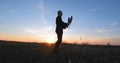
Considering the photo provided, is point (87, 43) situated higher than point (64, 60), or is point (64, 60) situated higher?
point (87, 43)

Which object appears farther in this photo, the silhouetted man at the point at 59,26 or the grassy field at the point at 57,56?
the silhouetted man at the point at 59,26

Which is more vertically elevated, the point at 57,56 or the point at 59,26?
the point at 59,26

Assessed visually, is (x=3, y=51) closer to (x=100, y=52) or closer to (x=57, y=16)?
(x=57, y=16)

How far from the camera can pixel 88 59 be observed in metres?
14.8

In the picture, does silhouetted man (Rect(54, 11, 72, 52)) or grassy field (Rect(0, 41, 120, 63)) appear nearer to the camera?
grassy field (Rect(0, 41, 120, 63))

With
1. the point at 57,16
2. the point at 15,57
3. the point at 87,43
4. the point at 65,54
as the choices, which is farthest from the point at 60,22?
the point at 87,43

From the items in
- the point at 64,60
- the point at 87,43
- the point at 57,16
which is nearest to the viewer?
the point at 64,60

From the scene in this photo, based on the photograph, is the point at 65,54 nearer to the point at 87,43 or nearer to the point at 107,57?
the point at 107,57

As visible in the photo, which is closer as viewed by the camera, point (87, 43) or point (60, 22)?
point (60, 22)

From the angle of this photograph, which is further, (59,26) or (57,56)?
(59,26)

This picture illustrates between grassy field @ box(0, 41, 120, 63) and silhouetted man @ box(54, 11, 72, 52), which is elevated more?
silhouetted man @ box(54, 11, 72, 52)

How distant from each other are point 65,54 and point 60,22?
1627 millimetres

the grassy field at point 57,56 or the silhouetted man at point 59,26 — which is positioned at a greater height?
the silhouetted man at point 59,26

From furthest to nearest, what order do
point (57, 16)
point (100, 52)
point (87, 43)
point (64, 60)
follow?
point (87, 43) < point (100, 52) < point (57, 16) < point (64, 60)
